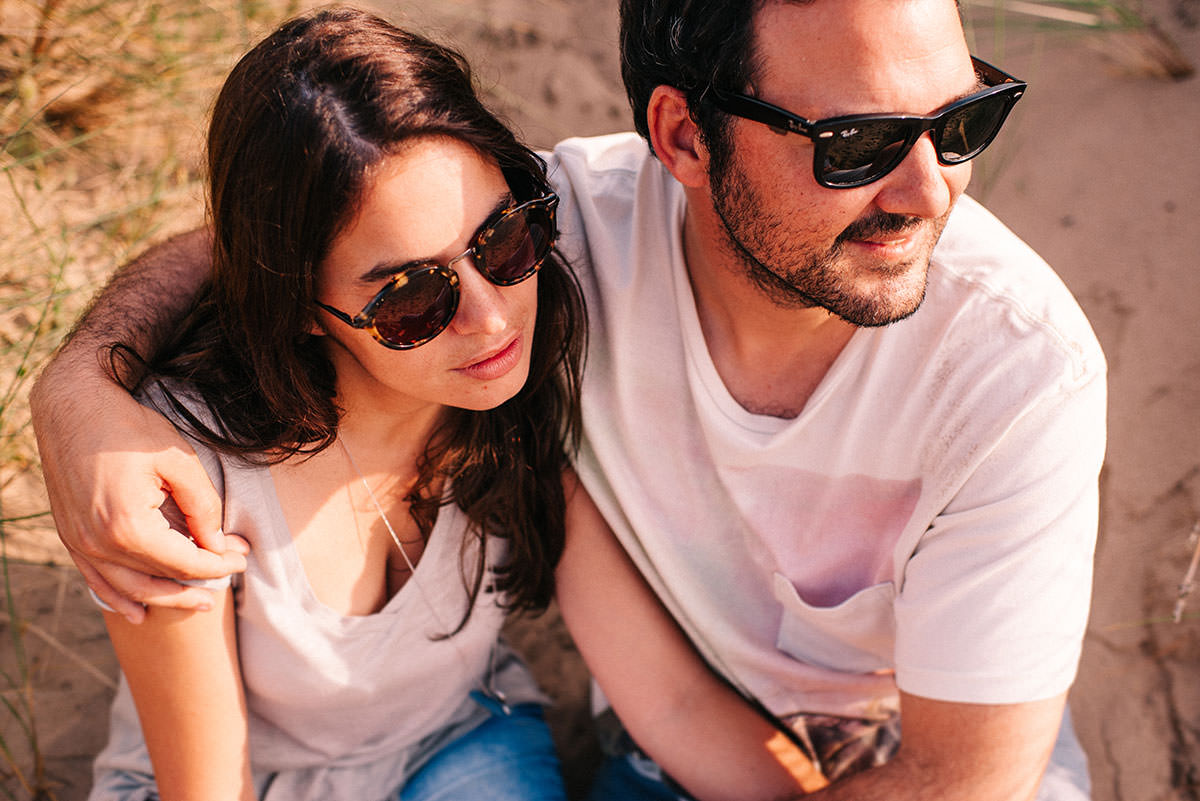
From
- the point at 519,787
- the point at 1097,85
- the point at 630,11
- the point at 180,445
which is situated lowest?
the point at 519,787

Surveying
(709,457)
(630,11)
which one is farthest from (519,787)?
(630,11)

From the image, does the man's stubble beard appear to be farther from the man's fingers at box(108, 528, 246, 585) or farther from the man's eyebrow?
→ the man's fingers at box(108, 528, 246, 585)

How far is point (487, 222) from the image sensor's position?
1.62 metres

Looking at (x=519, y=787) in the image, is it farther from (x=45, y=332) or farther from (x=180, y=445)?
(x=45, y=332)

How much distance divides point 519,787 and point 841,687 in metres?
0.81

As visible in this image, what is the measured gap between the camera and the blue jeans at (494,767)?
2275mm

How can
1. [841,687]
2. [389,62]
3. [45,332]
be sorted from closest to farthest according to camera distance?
[389,62], [841,687], [45,332]

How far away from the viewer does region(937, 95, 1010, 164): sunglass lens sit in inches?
66.3

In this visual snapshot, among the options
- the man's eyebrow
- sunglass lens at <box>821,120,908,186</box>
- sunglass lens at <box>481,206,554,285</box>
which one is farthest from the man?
the man's eyebrow

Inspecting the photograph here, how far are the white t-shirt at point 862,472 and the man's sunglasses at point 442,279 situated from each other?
39 centimetres

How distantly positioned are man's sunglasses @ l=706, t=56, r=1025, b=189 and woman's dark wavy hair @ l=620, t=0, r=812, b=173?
0.25ft

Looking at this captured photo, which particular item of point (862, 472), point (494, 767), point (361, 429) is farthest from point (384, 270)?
point (494, 767)

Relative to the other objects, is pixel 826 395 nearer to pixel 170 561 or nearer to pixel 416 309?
pixel 416 309

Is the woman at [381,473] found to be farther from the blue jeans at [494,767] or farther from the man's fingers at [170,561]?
the man's fingers at [170,561]
